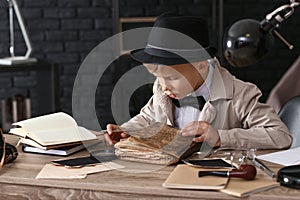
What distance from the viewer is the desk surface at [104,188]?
1.34 metres

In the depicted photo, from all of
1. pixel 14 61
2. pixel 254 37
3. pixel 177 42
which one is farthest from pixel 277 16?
pixel 14 61

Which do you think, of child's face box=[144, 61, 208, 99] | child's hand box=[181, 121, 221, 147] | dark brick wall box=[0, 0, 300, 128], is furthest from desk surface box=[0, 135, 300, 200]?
dark brick wall box=[0, 0, 300, 128]

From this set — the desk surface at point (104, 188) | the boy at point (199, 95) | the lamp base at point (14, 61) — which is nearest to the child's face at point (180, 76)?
the boy at point (199, 95)

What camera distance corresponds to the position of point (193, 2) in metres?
3.90

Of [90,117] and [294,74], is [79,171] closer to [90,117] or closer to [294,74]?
[294,74]

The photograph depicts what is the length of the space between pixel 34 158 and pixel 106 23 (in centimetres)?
249

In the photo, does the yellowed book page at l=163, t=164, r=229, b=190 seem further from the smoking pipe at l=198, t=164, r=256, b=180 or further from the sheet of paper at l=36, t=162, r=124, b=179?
the sheet of paper at l=36, t=162, r=124, b=179

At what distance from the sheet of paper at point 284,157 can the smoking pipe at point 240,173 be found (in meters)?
0.19

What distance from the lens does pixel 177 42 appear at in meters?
1.74

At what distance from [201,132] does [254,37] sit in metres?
0.34

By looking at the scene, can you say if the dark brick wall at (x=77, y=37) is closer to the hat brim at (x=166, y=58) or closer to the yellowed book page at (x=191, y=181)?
the hat brim at (x=166, y=58)

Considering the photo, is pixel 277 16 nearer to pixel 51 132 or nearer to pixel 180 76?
pixel 180 76

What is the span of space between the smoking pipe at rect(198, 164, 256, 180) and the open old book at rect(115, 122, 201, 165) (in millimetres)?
168

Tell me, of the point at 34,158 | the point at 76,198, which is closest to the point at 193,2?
the point at 34,158
